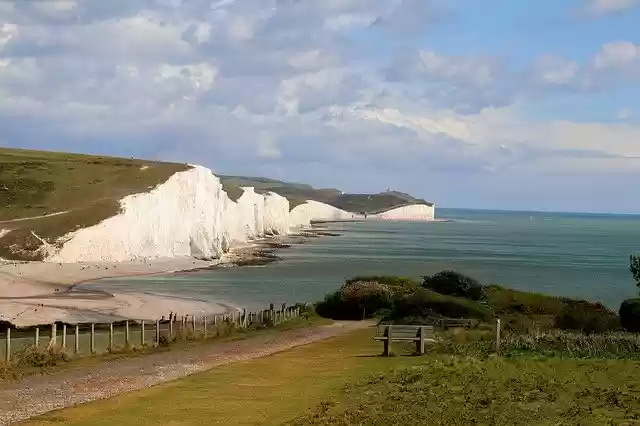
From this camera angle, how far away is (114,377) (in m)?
18.7

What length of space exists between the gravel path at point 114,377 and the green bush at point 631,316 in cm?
1243

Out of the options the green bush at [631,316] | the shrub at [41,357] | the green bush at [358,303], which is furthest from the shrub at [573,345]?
the green bush at [358,303]

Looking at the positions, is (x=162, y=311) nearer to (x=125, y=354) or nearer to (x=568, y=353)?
(x=125, y=354)

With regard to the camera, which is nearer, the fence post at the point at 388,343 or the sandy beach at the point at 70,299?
the fence post at the point at 388,343

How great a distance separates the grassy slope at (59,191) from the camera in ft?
222

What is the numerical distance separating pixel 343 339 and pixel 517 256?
8736 centimetres

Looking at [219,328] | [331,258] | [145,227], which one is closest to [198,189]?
[145,227]

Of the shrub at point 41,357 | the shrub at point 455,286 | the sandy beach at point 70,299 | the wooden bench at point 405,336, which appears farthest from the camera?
the shrub at point 455,286

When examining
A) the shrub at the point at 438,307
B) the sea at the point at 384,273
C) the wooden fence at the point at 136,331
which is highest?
the shrub at the point at 438,307

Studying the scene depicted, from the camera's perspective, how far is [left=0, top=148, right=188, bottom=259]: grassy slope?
6775 cm

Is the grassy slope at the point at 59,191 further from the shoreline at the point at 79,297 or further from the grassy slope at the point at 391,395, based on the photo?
the grassy slope at the point at 391,395

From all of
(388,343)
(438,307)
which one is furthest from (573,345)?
(438,307)

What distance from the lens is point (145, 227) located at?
254 feet

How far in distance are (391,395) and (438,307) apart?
20.3 meters
